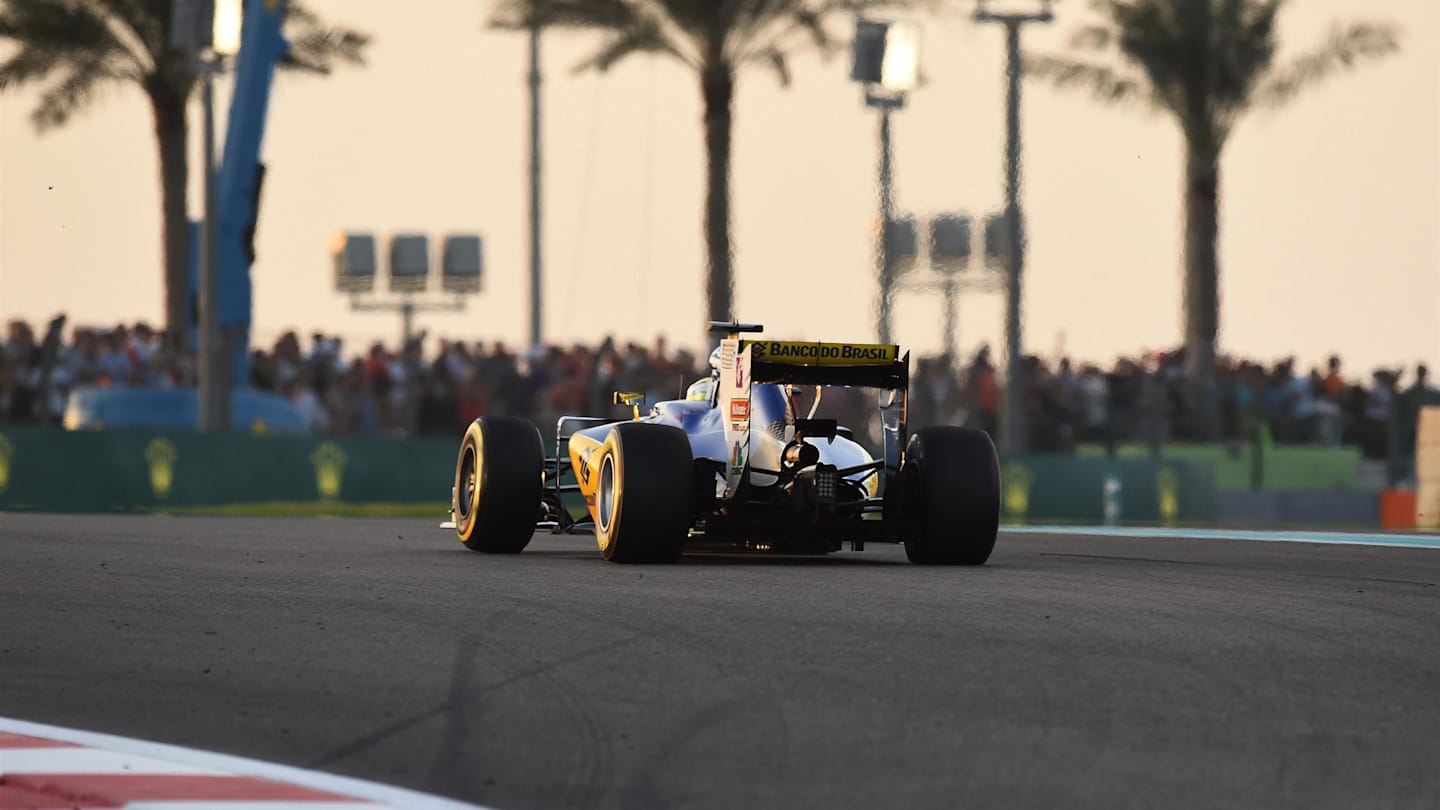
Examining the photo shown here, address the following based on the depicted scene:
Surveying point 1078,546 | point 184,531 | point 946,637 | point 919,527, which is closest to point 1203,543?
point 1078,546

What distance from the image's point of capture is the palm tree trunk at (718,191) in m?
34.8

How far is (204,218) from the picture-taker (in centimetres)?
2738

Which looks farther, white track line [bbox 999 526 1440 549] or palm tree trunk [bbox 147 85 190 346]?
palm tree trunk [bbox 147 85 190 346]

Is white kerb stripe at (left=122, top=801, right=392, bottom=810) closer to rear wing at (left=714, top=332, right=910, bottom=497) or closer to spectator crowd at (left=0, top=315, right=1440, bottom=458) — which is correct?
rear wing at (left=714, top=332, right=910, bottom=497)

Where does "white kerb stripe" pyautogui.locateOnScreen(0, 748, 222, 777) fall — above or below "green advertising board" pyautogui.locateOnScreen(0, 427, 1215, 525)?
below

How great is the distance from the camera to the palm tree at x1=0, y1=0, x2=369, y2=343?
3584 cm

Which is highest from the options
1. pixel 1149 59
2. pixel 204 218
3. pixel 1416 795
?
pixel 1149 59

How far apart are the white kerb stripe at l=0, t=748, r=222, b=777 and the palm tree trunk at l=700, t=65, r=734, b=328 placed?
28.0m

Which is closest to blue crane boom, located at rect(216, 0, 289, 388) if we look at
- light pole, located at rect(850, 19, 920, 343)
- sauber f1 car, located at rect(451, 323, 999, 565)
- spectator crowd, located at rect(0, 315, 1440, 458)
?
spectator crowd, located at rect(0, 315, 1440, 458)

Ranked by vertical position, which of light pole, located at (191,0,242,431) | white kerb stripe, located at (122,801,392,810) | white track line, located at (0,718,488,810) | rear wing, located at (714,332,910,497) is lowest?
white kerb stripe, located at (122,801,392,810)

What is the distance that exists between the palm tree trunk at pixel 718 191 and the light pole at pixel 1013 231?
5.15 meters

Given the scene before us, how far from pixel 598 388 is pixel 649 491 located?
14.0m

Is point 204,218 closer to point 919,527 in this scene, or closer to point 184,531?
point 184,531

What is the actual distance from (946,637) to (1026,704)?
176cm
